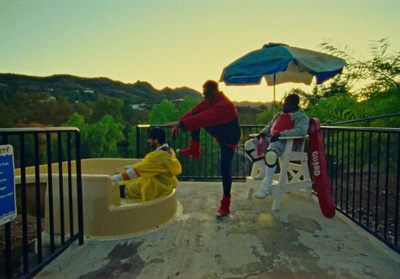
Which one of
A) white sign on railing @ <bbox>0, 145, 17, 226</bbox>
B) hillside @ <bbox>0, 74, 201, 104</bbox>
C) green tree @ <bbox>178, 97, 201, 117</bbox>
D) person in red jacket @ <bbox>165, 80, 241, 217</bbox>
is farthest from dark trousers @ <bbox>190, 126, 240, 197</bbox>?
hillside @ <bbox>0, 74, 201, 104</bbox>

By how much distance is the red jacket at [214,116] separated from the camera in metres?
2.96

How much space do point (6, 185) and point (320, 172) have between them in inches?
118

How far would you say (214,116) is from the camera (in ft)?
9.87

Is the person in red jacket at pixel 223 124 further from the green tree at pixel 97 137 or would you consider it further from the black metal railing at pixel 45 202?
the green tree at pixel 97 137

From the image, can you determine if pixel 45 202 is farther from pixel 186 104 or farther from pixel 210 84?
pixel 186 104

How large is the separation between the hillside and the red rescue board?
70.3 metres

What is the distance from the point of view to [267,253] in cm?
224

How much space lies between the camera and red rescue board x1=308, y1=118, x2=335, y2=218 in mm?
3164

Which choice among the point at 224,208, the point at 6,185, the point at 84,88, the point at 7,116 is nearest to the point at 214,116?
the point at 224,208

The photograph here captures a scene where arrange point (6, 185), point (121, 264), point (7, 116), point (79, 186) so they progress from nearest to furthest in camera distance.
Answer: point (6, 185) < point (121, 264) < point (79, 186) < point (7, 116)

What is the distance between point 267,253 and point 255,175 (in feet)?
6.02

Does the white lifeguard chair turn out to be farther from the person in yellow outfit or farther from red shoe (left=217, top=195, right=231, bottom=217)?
the person in yellow outfit

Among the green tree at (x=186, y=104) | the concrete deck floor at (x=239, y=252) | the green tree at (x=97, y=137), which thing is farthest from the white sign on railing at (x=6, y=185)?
the green tree at (x=97, y=137)

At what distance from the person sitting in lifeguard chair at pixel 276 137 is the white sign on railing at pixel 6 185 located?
2461 mm
